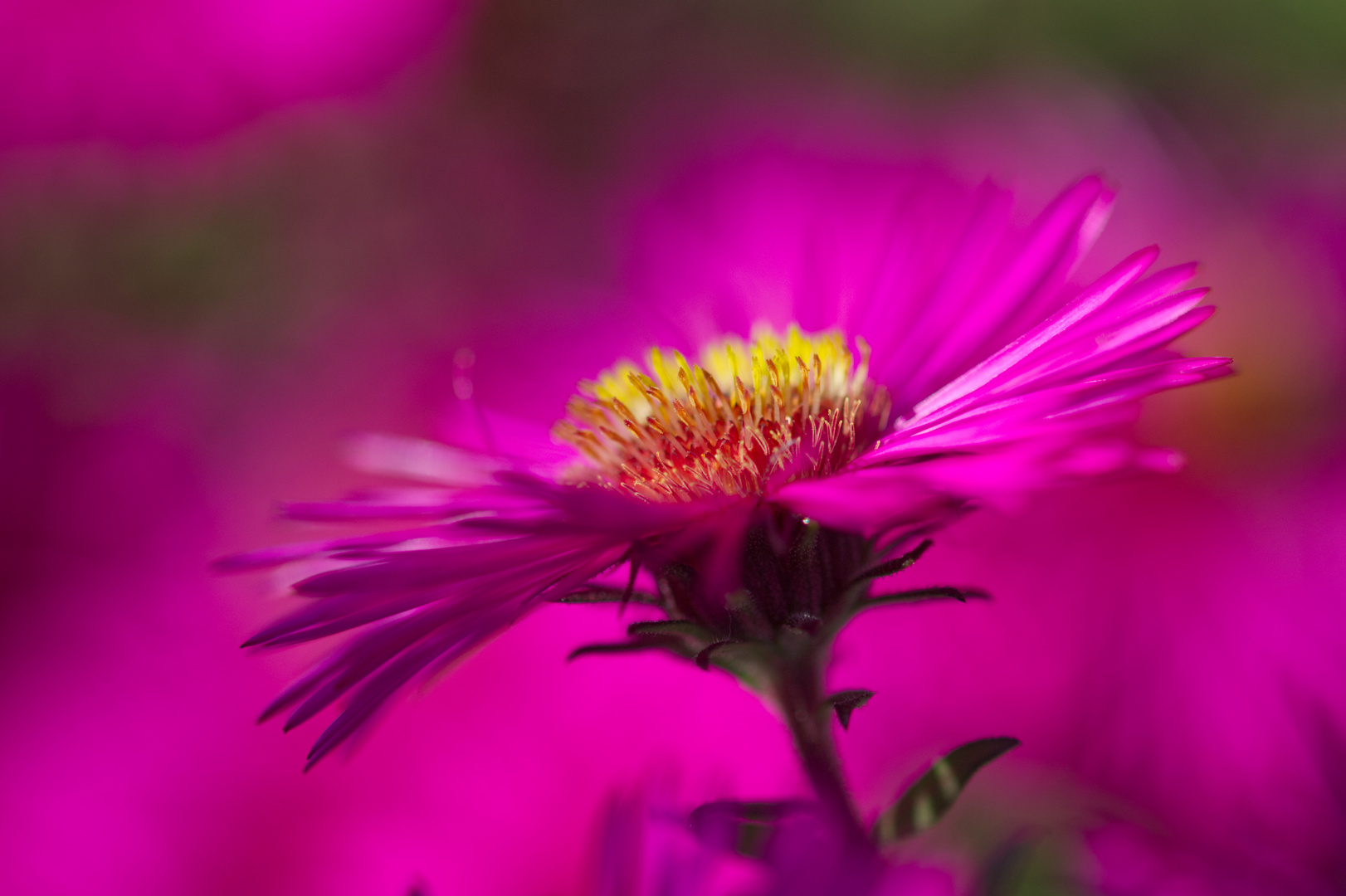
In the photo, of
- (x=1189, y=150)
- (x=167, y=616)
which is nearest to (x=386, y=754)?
(x=167, y=616)

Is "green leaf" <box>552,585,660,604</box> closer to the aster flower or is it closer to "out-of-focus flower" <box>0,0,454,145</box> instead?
the aster flower

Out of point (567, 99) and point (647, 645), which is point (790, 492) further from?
point (567, 99)

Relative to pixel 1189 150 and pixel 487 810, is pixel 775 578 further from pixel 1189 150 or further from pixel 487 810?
pixel 1189 150

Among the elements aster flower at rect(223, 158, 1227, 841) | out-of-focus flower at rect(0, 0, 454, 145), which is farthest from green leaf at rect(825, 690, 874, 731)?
out-of-focus flower at rect(0, 0, 454, 145)

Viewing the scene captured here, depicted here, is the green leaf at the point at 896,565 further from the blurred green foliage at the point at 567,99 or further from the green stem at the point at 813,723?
the blurred green foliage at the point at 567,99

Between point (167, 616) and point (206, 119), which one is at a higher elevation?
point (206, 119)

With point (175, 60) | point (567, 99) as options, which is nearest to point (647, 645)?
point (175, 60)

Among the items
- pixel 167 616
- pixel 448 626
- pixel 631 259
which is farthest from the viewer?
pixel 631 259

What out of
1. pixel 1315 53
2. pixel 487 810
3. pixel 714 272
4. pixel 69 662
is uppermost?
pixel 1315 53
